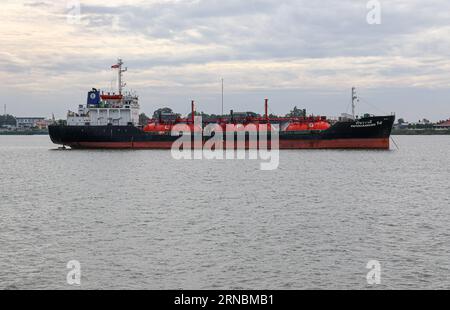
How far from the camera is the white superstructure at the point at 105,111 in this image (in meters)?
84.7

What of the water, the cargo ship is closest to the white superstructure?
the cargo ship

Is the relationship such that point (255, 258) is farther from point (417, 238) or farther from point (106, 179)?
point (106, 179)

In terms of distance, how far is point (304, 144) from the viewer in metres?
79.8

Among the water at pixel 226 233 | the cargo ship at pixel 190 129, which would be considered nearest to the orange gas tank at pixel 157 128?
the cargo ship at pixel 190 129

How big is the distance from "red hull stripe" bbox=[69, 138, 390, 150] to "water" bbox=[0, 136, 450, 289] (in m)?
29.1

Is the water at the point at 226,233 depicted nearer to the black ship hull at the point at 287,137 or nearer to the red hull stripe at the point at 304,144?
the black ship hull at the point at 287,137

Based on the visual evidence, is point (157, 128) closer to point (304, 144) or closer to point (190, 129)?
point (190, 129)

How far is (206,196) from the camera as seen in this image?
123 ft

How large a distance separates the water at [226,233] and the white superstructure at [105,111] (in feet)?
124

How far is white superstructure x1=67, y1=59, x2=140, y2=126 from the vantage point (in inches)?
3334

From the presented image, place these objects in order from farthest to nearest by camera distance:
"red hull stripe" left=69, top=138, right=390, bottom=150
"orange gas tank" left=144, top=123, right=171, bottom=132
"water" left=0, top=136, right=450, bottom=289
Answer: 1. "orange gas tank" left=144, top=123, right=171, bottom=132
2. "red hull stripe" left=69, top=138, right=390, bottom=150
3. "water" left=0, top=136, right=450, bottom=289

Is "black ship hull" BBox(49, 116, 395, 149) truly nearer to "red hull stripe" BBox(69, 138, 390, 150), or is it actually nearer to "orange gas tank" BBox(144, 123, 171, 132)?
"red hull stripe" BBox(69, 138, 390, 150)

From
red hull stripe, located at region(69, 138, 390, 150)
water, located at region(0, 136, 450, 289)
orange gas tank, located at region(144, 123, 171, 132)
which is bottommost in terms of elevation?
water, located at region(0, 136, 450, 289)

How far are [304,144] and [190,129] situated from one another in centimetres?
1634
